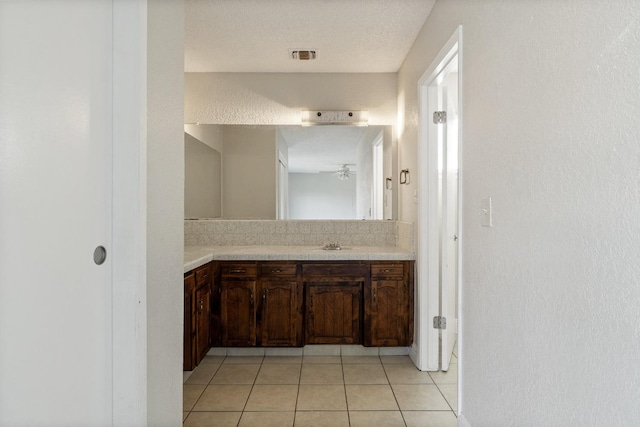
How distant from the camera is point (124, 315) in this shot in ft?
4.54

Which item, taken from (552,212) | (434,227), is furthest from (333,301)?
(552,212)

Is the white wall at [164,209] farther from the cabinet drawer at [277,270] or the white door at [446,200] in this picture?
the white door at [446,200]

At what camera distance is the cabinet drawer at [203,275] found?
268 centimetres

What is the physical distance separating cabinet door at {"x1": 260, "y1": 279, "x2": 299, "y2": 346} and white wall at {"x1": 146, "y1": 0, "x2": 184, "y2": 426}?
1.27 metres

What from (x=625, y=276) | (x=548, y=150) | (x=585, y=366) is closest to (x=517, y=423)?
(x=585, y=366)

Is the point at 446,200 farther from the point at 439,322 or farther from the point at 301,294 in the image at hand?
the point at 301,294

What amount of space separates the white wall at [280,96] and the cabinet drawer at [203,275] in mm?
1531

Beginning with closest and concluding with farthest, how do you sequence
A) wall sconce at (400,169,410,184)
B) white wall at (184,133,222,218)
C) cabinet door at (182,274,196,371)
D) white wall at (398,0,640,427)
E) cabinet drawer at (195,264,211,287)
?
white wall at (398,0,640,427), cabinet door at (182,274,196,371), cabinet drawer at (195,264,211,287), wall sconce at (400,169,410,184), white wall at (184,133,222,218)

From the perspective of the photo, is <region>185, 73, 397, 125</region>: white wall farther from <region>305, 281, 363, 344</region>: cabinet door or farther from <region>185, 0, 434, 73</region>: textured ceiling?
<region>305, 281, 363, 344</region>: cabinet door

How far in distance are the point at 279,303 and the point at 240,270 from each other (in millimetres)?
408

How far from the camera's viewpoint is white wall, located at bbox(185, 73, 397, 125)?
369 centimetres

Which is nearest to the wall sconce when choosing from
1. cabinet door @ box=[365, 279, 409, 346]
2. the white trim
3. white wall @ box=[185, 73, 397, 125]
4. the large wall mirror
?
the large wall mirror

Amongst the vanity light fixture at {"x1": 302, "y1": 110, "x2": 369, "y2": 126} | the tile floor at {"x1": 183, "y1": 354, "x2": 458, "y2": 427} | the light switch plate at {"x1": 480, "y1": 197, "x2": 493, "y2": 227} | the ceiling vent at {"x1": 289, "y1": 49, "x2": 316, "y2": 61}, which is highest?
the ceiling vent at {"x1": 289, "y1": 49, "x2": 316, "y2": 61}

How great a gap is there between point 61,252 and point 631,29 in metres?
1.60
